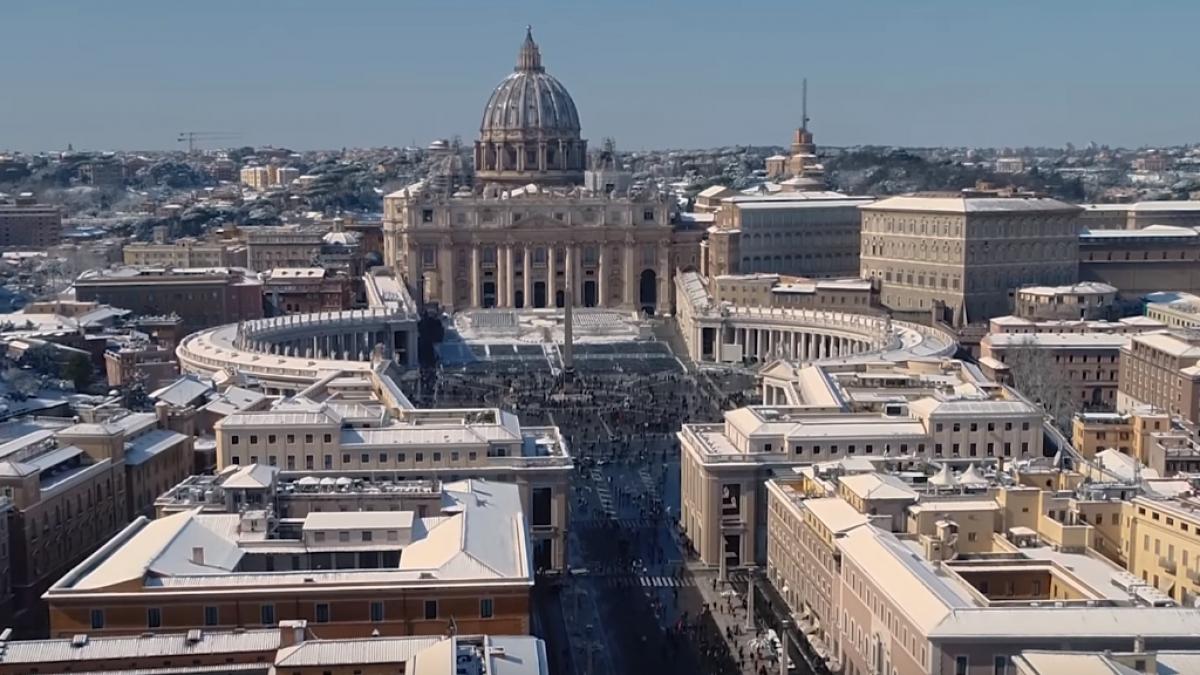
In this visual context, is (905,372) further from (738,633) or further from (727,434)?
(738,633)

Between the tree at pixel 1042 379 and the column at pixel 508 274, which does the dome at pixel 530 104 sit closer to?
the column at pixel 508 274

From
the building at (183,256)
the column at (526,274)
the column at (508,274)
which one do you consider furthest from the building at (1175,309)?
the building at (183,256)

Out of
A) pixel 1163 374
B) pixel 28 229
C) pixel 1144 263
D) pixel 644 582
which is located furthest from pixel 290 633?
pixel 28 229

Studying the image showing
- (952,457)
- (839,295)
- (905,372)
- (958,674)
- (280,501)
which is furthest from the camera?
(839,295)

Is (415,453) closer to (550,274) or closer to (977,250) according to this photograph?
(977,250)

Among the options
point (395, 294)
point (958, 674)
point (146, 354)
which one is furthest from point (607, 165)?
point (958, 674)

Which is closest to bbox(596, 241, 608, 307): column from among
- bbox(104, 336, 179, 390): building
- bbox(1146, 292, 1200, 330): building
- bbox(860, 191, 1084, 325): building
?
bbox(860, 191, 1084, 325): building

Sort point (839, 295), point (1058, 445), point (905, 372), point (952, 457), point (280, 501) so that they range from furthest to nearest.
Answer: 1. point (839, 295)
2. point (905, 372)
3. point (1058, 445)
4. point (952, 457)
5. point (280, 501)

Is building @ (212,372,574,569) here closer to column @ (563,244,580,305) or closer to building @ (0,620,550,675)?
building @ (0,620,550,675)
